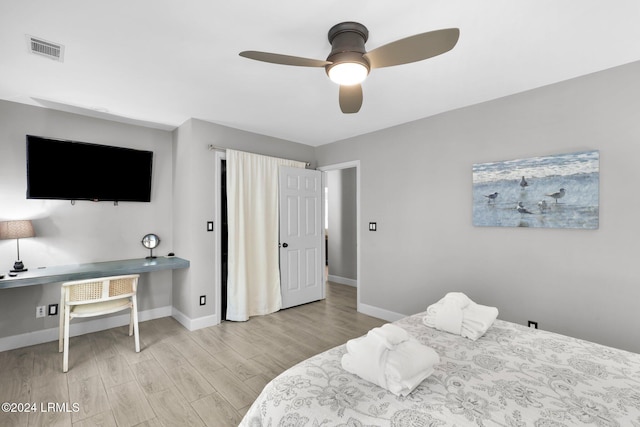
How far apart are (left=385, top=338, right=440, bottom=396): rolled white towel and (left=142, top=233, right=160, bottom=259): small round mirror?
136 inches

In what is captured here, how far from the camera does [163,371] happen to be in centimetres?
253

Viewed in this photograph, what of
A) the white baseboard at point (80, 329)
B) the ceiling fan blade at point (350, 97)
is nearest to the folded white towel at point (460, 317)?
the ceiling fan blade at point (350, 97)

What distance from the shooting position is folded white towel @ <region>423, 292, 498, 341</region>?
72.7 inches

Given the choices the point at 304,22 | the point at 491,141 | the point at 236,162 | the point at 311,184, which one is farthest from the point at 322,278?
the point at 304,22

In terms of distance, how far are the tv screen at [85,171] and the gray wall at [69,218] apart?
3.9 inches

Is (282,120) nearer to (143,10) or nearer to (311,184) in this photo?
(311,184)

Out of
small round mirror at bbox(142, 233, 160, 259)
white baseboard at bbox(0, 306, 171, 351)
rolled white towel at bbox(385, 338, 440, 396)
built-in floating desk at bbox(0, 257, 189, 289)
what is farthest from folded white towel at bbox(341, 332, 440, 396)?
white baseboard at bbox(0, 306, 171, 351)

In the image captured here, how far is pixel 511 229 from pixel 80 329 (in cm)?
475

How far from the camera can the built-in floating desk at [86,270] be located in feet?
8.44

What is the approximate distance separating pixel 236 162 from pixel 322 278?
2288mm

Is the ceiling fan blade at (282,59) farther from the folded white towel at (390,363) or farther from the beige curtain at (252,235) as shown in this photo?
the beige curtain at (252,235)

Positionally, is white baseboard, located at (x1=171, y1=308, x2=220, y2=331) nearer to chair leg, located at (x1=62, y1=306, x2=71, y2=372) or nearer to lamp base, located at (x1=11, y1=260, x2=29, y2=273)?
chair leg, located at (x1=62, y1=306, x2=71, y2=372)

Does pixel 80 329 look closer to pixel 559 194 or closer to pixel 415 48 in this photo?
pixel 415 48

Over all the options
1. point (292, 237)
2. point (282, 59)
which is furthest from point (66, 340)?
point (282, 59)
